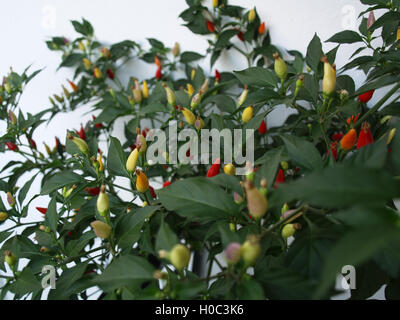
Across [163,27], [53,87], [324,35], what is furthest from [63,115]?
[324,35]

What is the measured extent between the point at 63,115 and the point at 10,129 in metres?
0.65

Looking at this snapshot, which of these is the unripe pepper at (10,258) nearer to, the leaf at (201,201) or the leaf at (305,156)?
the leaf at (201,201)

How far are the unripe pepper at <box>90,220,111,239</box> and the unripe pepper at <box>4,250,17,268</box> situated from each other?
0.17m

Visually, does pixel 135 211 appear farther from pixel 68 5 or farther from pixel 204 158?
pixel 68 5

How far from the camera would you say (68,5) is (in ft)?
4.12

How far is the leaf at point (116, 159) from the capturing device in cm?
53

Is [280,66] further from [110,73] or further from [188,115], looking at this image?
[110,73]

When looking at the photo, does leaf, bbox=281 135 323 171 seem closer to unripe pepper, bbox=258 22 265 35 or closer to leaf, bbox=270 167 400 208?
leaf, bbox=270 167 400 208

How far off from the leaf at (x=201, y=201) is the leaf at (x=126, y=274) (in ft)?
0.23

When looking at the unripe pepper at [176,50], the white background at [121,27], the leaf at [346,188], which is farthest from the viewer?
the unripe pepper at [176,50]

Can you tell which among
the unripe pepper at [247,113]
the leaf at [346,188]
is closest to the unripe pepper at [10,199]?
the unripe pepper at [247,113]

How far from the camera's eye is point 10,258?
0.48 metres

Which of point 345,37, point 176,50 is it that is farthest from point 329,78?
point 176,50

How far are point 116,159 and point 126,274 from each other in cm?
24
